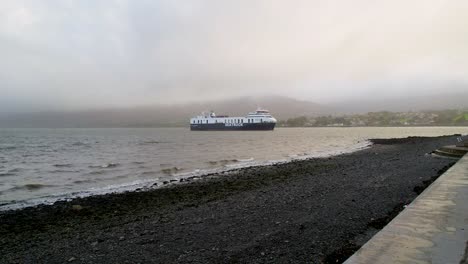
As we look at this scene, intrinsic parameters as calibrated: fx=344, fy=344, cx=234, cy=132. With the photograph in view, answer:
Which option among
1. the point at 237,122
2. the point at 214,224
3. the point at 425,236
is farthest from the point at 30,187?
the point at 237,122

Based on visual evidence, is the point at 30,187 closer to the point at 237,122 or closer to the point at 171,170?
the point at 171,170

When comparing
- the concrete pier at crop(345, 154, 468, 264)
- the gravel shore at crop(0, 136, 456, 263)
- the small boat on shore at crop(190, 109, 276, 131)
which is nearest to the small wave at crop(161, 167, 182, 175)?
the gravel shore at crop(0, 136, 456, 263)

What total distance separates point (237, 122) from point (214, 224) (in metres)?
123

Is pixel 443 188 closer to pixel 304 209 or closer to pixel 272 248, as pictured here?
pixel 304 209

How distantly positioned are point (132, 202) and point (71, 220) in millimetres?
2628

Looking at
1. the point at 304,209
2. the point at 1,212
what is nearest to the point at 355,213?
the point at 304,209

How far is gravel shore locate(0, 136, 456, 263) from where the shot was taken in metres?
6.33

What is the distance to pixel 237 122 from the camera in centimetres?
13138

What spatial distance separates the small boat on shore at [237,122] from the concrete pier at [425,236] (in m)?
122

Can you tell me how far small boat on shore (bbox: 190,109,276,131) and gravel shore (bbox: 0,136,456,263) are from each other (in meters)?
116

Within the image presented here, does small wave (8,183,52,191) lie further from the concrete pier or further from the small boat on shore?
the small boat on shore

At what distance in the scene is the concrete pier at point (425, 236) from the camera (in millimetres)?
4441

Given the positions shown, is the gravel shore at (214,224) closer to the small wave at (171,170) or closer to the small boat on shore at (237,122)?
the small wave at (171,170)

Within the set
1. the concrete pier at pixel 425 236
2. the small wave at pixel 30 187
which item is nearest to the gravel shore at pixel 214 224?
the concrete pier at pixel 425 236
